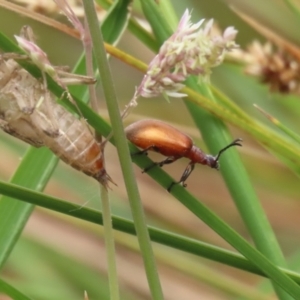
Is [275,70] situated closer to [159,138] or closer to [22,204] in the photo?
[159,138]

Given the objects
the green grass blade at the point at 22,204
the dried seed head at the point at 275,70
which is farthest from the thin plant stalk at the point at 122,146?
the dried seed head at the point at 275,70

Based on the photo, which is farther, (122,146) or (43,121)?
(43,121)

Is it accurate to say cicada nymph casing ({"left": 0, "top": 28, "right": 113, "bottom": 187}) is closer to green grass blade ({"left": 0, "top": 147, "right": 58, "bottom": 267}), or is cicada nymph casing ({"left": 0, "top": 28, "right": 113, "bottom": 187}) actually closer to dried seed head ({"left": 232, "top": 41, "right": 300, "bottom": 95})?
green grass blade ({"left": 0, "top": 147, "right": 58, "bottom": 267})

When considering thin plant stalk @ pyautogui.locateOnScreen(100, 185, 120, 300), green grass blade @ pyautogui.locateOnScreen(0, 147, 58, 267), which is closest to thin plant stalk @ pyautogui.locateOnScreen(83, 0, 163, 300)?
thin plant stalk @ pyautogui.locateOnScreen(100, 185, 120, 300)

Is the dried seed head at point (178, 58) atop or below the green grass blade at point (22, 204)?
atop

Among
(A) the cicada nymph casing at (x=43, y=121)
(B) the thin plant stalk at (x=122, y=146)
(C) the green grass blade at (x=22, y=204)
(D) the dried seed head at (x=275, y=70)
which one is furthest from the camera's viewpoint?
(D) the dried seed head at (x=275, y=70)

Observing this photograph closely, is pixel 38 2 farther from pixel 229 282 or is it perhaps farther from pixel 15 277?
pixel 15 277

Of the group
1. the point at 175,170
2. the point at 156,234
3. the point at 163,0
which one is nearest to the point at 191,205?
the point at 156,234

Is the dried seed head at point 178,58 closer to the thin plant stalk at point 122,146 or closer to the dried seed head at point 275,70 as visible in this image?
the thin plant stalk at point 122,146

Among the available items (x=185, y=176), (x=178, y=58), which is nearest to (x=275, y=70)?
(x=185, y=176)

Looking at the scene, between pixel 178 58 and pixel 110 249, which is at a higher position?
pixel 178 58

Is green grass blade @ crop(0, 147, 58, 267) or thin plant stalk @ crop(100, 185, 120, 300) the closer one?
thin plant stalk @ crop(100, 185, 120, 300)
